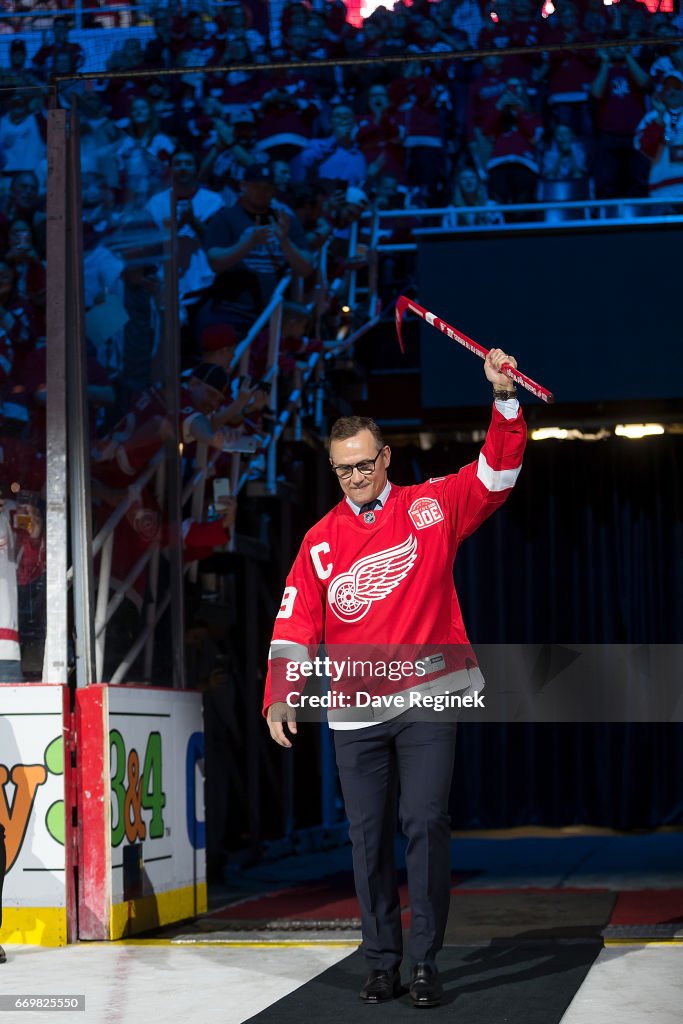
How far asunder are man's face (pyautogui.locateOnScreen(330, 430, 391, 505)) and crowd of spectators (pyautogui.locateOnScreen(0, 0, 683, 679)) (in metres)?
3.70

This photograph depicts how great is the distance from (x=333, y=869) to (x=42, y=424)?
409 cm

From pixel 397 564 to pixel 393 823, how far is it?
74 cm

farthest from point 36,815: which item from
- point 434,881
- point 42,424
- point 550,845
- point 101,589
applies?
point 550,845

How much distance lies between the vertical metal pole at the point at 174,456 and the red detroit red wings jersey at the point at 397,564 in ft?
7.88

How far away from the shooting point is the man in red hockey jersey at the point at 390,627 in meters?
3.69

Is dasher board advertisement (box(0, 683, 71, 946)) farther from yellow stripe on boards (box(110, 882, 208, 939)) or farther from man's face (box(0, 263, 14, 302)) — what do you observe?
man's face (box(0, 263, 14, 302))

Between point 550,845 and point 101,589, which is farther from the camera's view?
point 550,845

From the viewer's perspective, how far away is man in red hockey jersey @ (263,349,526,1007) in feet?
12.1

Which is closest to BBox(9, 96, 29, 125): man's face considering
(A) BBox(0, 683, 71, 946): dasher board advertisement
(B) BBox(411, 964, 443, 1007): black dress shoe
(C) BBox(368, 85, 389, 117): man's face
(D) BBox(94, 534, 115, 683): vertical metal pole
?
(D) BBox(94, 534, 115, 683): vertical metal pole

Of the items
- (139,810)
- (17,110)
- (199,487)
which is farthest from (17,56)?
(139,810)

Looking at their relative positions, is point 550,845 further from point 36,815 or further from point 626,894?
point 36,815

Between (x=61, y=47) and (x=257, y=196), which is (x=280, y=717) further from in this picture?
(x=61, y=47)

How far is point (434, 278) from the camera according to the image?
888 centimetres

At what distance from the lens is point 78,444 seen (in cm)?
543
